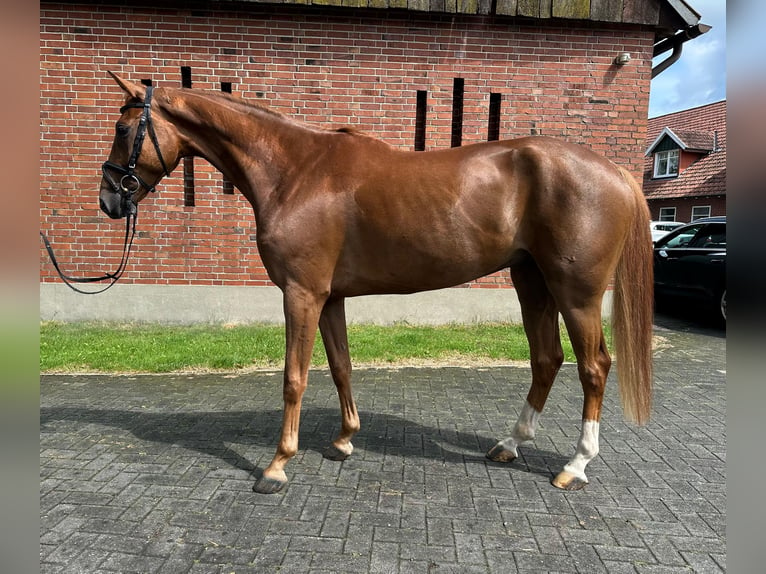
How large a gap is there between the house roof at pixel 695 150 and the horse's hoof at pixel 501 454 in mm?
19877

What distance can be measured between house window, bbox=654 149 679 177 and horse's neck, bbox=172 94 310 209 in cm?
2527

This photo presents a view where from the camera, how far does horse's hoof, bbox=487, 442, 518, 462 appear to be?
9.93 feet

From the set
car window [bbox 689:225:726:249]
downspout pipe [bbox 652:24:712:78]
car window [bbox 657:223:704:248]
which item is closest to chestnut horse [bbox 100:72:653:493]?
downspout pipe [bbox 652:24:712:78]

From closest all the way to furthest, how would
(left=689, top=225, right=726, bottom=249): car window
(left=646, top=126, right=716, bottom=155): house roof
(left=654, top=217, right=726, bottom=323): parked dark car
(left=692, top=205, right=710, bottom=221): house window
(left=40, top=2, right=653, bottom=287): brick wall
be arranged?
(left=40, top=2, right=653, bottom=287): brick wall → (left=654, top=217, right=726, bottom=323): parked dark car → (left=689, top=225, right=726, bottom=249): car window → (left=692, top=205, right=710, bottom=221): house window → (left=646, top=126, right=716, bottom=155): house roof

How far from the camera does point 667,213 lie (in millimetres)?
22375

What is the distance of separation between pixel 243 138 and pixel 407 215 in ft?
3.77

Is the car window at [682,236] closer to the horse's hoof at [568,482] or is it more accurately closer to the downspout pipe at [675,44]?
the downspout pipe at [675,44]

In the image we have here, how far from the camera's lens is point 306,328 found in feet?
8.89

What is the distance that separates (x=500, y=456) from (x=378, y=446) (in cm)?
85

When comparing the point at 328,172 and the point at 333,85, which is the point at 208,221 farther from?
the point at 328,172

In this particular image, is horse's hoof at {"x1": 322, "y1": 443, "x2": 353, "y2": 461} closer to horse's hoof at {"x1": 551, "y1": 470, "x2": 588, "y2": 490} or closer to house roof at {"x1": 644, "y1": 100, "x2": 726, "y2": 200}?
horse's hoof at {"x1": 551, "y1": 470, "x2": 588, "y2": 490}

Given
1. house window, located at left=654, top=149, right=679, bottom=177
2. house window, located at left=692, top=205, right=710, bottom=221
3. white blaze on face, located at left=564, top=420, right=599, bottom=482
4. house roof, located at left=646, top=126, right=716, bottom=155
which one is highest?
house roof, located at left=646, top=126, right=716, bottom=155
